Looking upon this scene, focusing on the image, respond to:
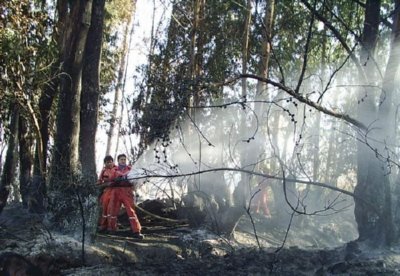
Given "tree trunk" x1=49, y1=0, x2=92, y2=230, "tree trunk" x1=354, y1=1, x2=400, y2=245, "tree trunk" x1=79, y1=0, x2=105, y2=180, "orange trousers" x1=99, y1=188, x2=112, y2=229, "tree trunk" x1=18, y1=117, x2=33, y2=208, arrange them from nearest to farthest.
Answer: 1. "tree trunk" x1=354, y1=1, x2=400, y2=245
2. "tree trunk" x1=49, y1=0, x2=92, y2=230
3. "tree trunk" x1=79, y1=0, x2=105, y2=180
4. "orange trousers" x1=99, y1=188, x2=112, y2=229
5. "tree trunk" x1=18, y1=117, x2=33, y2=208

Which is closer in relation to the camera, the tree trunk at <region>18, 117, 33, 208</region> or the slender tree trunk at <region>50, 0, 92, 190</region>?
the slender tree trunk at <region>50, 0, 92, 190</region>

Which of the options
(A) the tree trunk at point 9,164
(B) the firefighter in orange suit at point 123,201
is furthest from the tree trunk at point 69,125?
(A) the tree trunk at point 9,164

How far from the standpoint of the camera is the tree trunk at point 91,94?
9.02m

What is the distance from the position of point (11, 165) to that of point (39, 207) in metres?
1.49

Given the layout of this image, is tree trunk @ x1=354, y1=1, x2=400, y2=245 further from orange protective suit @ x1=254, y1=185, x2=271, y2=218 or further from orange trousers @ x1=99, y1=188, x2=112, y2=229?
orange protective suit @ x1=254, y1=185, x2=271, y2=218

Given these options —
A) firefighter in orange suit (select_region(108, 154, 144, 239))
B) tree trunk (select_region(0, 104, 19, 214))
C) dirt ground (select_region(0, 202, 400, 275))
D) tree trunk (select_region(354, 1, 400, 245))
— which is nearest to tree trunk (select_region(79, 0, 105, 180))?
firefighter in orange suit (select_region(108, 154, 144, 239))

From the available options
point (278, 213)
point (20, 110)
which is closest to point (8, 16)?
point (20, 110)

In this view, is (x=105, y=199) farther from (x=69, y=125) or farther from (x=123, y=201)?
(x=69, y=125)

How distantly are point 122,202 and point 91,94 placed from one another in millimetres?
2056

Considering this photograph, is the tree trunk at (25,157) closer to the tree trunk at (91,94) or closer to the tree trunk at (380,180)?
the tree trunk at (91,94)

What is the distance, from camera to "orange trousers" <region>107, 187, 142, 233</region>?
924 cm

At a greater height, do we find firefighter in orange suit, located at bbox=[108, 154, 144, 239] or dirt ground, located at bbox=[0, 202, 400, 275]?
firefighter in orange suit, located at bbox=[108, 154, 144, 239]

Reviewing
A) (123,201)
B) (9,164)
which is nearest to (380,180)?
(123,201)

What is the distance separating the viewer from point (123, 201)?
9.36m
